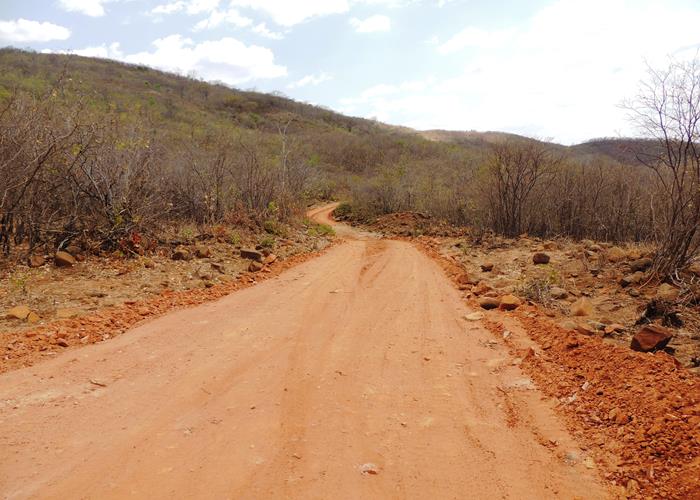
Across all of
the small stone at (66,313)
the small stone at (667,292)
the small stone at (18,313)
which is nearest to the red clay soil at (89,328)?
the small stone at (66,313)

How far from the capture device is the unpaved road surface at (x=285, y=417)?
2977mm

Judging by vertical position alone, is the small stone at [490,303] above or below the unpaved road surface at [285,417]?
above

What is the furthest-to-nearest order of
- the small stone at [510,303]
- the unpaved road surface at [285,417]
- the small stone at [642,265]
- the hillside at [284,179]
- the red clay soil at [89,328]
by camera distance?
the hillside at [284,179] < the small stone at [642,265] < the small stone at [510,303] < the red clay soil at [89,328] < the unpaved road surface at [285,417]

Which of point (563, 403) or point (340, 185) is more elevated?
point (340, 185)

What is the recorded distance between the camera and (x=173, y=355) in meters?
5.01

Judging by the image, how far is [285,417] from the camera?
3.75 meters

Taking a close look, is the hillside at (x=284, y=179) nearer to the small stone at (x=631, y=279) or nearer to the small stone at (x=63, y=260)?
the small stone at (x=63, y=260)

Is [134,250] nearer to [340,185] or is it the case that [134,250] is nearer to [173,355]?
[173,355]

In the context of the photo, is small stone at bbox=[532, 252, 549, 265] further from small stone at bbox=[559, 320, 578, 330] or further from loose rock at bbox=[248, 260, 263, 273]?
loose rock at bbox=[248, 260, 263, 273]

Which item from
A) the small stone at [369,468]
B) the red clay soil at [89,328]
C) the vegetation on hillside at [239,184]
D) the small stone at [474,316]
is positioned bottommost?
the red clay soil at [89,328]

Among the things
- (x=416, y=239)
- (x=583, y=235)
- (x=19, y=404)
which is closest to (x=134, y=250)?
(x=19, y=404)

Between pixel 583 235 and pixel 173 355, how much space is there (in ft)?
45.5

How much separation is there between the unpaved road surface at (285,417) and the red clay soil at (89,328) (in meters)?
0.23

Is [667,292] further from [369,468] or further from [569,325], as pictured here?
[369,468]
